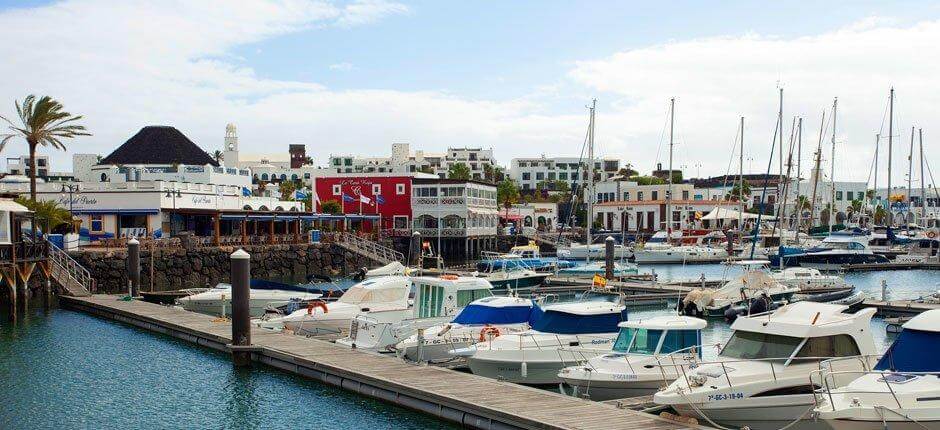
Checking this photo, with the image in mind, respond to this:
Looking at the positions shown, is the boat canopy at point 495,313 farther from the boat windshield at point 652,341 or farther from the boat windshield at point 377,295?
the boat windshield at point 377,295

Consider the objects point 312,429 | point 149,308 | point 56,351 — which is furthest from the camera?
point 149,308

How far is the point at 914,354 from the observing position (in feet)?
69.1

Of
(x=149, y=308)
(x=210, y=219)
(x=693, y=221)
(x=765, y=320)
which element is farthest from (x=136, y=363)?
(x=693, y=221)

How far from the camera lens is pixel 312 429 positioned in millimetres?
25547

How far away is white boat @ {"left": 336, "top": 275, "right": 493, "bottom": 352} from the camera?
3478 cm

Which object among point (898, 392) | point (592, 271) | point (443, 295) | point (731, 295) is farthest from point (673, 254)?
point (898, 392)

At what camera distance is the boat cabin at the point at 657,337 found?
26766mm

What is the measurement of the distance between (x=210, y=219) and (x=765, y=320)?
7011 centimetres

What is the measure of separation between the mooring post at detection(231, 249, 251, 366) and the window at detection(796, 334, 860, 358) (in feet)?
58.1

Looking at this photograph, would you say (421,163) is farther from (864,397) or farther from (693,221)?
(864,397)

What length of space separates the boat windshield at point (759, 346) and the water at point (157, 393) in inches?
305

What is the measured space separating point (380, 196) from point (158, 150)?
110 ft

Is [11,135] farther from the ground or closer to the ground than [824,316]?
farther from the ground

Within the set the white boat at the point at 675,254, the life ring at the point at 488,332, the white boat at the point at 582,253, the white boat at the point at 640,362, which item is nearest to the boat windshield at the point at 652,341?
the white boat at the point at 640,362
